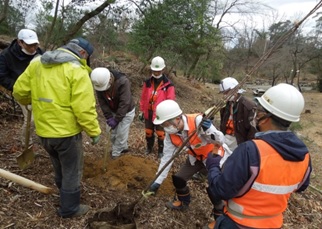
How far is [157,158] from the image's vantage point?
214 inches

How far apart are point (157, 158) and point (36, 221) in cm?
264

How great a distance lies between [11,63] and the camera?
418 centimetres

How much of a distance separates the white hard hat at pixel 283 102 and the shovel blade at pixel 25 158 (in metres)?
3.14

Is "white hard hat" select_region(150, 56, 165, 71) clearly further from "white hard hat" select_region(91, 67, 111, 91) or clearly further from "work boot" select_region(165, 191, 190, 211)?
"work boot" select_region(165, 191, 190, 211)

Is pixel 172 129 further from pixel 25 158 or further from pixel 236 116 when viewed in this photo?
pixel 25 158

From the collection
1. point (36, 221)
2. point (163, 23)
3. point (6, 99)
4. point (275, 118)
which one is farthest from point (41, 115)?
point (163, 23)

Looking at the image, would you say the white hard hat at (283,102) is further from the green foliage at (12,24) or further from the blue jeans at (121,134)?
the green foliage at (12,24)

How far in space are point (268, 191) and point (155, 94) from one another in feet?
12.0

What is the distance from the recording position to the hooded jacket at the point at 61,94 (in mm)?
2711

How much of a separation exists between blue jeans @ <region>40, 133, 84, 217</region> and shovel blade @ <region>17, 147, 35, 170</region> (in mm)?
944

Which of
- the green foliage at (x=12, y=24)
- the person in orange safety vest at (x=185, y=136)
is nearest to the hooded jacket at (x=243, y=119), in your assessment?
the person in orange safety vest at (x=185, y=136)

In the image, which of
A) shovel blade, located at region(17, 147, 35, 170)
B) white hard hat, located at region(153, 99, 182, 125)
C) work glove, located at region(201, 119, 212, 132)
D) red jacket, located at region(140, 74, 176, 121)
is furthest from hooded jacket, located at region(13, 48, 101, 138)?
red jacket, located at region(140, 74, 176, 121)

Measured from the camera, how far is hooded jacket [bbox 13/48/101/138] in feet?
8.89

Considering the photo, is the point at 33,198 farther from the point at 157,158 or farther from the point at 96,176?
the point at 157,158
